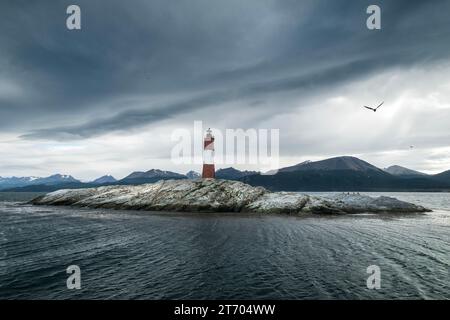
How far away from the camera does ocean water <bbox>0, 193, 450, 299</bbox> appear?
19.2m

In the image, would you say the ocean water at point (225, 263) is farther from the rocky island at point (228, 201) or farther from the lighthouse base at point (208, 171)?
the lighthouse base at point (208, 171)

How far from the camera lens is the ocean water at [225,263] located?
19203mm

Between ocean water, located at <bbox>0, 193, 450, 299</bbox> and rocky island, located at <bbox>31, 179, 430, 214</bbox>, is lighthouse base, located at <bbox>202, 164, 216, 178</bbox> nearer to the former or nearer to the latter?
rocky island, located at <bbox>31, 179, 430, 214</bbox>

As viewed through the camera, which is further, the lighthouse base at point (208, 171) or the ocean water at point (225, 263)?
the lighthouse base at point (208, 171)

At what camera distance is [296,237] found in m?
38.2

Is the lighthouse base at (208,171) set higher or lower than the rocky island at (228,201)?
higher

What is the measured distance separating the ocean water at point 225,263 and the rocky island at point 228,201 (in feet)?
105

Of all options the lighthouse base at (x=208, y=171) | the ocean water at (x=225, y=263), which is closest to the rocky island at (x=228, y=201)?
the lighthouse base at (x=208, y=171)

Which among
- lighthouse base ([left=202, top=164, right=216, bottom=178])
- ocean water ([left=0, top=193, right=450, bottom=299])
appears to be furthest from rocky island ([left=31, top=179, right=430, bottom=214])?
ocean water ([left=0, top=193, right=450, bottom=299])

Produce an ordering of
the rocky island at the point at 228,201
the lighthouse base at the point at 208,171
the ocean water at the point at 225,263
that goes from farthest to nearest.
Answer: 1. the lighthouse base at the point at 208,171
2. the rocky island at the point at 228,201
3. the ocean water at the point at 225,263

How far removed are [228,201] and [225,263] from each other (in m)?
52.6

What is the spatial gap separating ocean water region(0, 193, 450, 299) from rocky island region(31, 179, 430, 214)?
31879 mm

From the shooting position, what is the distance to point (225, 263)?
2595cm
